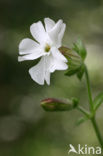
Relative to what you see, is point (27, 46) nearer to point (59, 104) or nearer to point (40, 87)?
point (59, 104)

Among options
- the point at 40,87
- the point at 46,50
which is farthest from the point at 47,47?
the point at 40,87

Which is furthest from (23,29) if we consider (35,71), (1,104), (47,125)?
(35,71)

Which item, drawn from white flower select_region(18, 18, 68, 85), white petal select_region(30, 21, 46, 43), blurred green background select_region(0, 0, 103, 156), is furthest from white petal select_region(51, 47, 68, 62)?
blurred green background select_region(0, 0, 103, 156)

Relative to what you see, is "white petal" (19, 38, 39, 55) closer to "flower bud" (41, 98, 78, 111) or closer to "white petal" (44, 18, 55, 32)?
"white petal" (44, 18, 55, 32)

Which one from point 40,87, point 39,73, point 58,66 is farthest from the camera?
point 40,87

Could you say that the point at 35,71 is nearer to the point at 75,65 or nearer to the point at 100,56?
the point at 75,65
